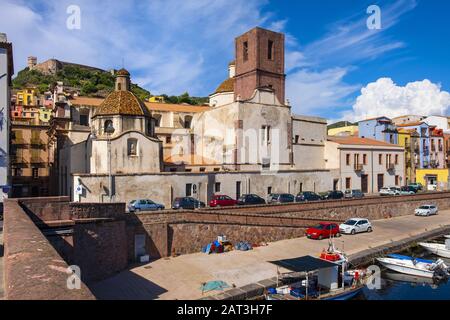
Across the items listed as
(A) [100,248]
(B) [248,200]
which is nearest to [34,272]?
(A) [100,248]

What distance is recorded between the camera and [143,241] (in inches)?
942

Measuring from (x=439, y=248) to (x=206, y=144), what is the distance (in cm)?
2678

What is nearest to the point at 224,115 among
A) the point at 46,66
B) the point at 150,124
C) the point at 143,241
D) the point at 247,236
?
the point at 150,124

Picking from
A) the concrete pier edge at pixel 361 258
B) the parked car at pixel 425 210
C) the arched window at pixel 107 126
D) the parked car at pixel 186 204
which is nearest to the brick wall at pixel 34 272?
the concrete pier edge at pixel 361 258

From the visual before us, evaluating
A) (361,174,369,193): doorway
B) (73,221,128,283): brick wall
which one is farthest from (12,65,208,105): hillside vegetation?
(73,221,128,283): brick wall

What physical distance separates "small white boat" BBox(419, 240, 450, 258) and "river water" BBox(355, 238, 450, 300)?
619cm

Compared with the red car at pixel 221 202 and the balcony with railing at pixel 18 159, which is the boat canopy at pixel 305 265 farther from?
the balcony with railing at pixel 18 159

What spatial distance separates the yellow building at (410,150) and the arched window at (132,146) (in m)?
42.2

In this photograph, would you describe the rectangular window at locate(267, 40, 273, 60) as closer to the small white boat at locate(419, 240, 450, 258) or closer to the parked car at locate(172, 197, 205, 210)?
the parked car at locate(172, 197, 205, 210)

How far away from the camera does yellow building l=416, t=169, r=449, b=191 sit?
53.8m

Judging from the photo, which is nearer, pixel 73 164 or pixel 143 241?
Result: pixel 143 241

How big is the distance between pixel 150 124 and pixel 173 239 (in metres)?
14.2

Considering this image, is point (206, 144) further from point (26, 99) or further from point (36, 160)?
point (26, 99)
